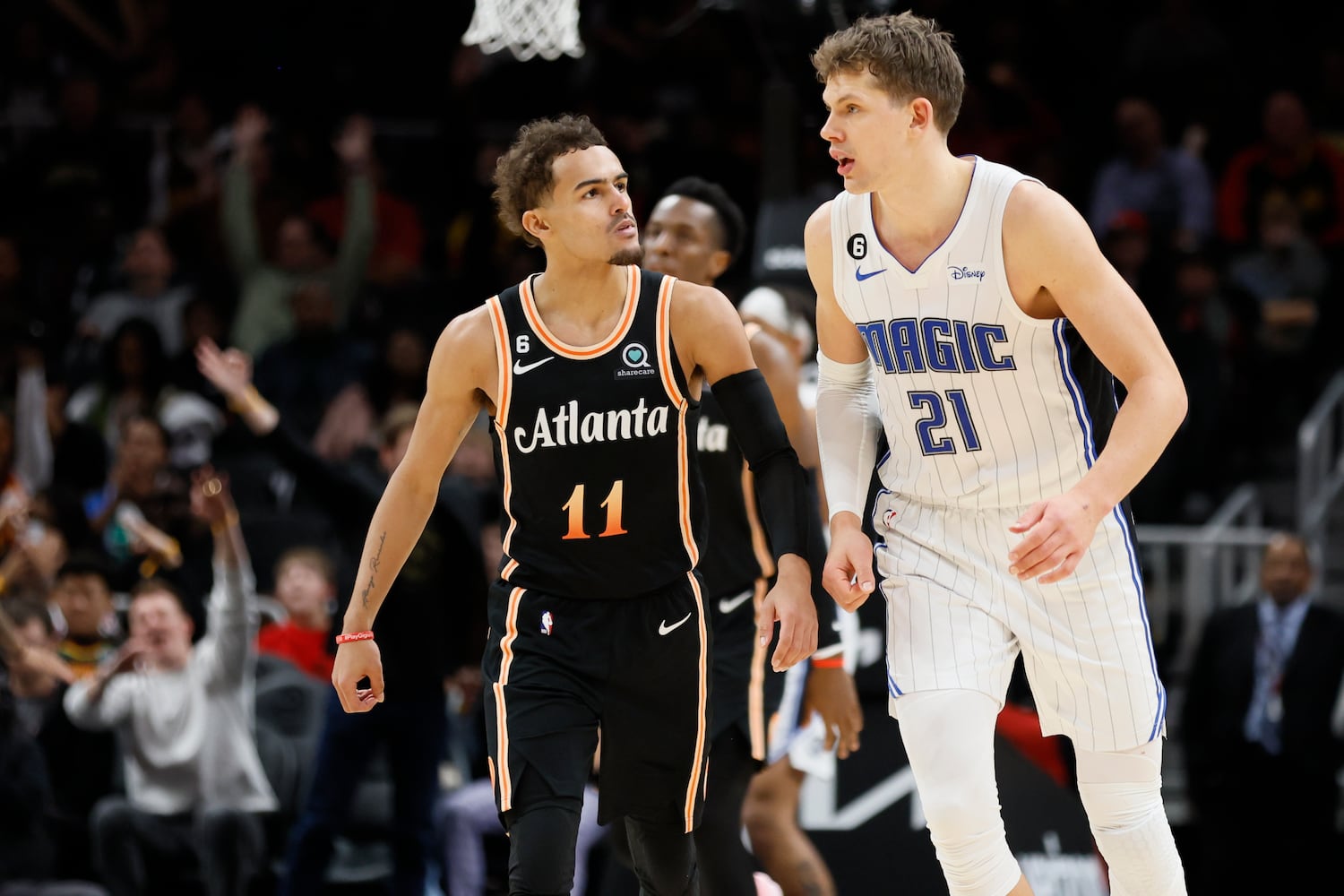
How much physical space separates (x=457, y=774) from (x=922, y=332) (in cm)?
485

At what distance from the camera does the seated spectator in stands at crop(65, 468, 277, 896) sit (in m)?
8.20

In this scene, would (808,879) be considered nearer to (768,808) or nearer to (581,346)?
(768,808)

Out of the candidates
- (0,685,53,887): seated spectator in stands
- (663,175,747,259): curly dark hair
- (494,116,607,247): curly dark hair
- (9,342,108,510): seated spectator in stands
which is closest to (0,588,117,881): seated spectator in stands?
(0,685,53,887): seated spectator in stands

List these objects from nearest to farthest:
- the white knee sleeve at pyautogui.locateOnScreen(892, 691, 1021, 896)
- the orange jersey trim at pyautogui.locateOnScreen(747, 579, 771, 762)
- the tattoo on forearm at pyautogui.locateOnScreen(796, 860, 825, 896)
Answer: the white knee sleeve at pyautogui.locateOnScreen(892, 691, 1021, 896)
the orange jersey trim at pyautogui.locateOnScreen(747, 579, 771, 762)
the tattoo on forearm at pyautogui.locateOnScreen(796, 860, 825, 896)

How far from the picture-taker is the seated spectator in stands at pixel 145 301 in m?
11.9

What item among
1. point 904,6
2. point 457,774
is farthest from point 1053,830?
point 904,6

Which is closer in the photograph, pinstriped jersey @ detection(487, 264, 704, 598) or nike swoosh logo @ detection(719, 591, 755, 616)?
pinstriped jersey @ detection(487, 264, 704, 598)

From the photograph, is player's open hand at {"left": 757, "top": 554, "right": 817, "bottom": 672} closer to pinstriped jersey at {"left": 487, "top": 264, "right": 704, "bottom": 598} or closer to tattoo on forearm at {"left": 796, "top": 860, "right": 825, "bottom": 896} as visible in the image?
pinstriped jersey at {"left": 487, "top": 264, "right": 704, "bottom": 598}

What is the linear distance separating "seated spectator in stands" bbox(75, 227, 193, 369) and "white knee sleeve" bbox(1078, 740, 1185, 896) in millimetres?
8471

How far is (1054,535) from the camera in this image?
3.93 meters

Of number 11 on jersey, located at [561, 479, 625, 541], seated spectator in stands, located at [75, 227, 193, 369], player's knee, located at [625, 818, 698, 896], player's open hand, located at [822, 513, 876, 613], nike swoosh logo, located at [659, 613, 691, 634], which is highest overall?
seated spectator in stands, located at [75, 227, 193, 369]

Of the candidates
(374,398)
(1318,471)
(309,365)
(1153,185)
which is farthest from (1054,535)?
(1153,185)

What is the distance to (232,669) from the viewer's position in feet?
27.1

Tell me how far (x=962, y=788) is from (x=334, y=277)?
28.0 feet
